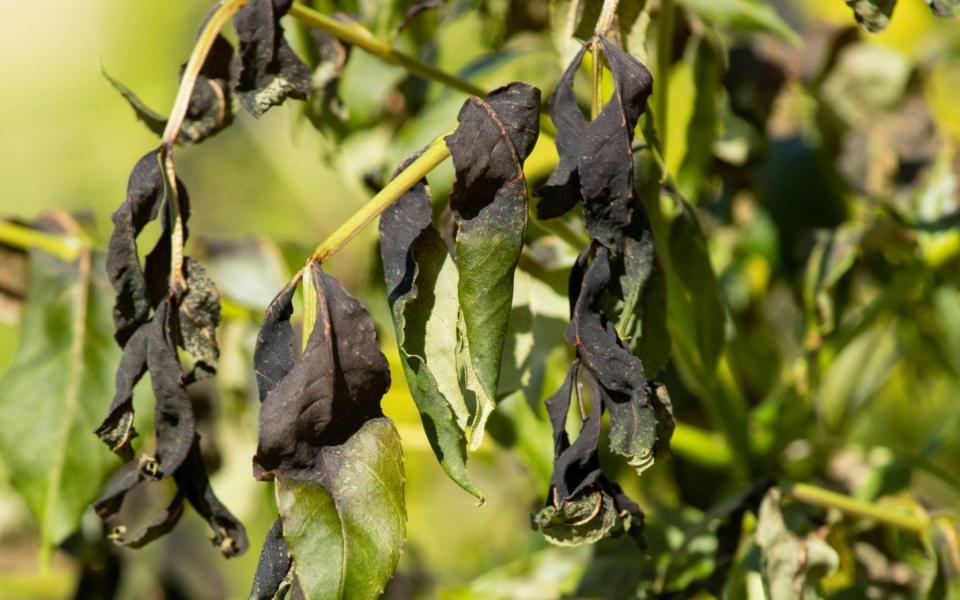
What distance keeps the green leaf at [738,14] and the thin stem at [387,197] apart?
10.8 inches

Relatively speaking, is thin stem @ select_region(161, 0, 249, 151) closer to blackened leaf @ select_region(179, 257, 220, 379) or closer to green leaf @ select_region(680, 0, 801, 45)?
blackened leaf @ select_region(179, 257, 220, 379)

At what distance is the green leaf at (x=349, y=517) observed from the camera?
412mm

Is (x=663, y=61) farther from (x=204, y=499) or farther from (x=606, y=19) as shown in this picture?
(x=204, y=499)

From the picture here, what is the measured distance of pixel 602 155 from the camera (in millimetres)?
430

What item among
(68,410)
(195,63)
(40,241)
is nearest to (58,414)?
(68,410)

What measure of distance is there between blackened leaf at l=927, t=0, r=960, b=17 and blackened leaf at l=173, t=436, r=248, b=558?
0.37 m

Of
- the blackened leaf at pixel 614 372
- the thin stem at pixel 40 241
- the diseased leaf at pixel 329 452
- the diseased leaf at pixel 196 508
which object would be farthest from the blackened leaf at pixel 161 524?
the thin stem at pixel 40 241

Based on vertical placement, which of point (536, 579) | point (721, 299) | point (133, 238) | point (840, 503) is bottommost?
point (536, 579)

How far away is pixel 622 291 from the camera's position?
1.50ft

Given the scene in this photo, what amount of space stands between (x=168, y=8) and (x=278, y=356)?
3.13 m

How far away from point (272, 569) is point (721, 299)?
0.97 ft

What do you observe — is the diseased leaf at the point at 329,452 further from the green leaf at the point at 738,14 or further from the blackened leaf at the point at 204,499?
the green leaf at the point at 738,14

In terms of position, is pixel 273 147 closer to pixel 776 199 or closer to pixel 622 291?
pixel 776 199

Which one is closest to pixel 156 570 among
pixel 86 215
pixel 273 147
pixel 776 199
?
pixel 86 215
